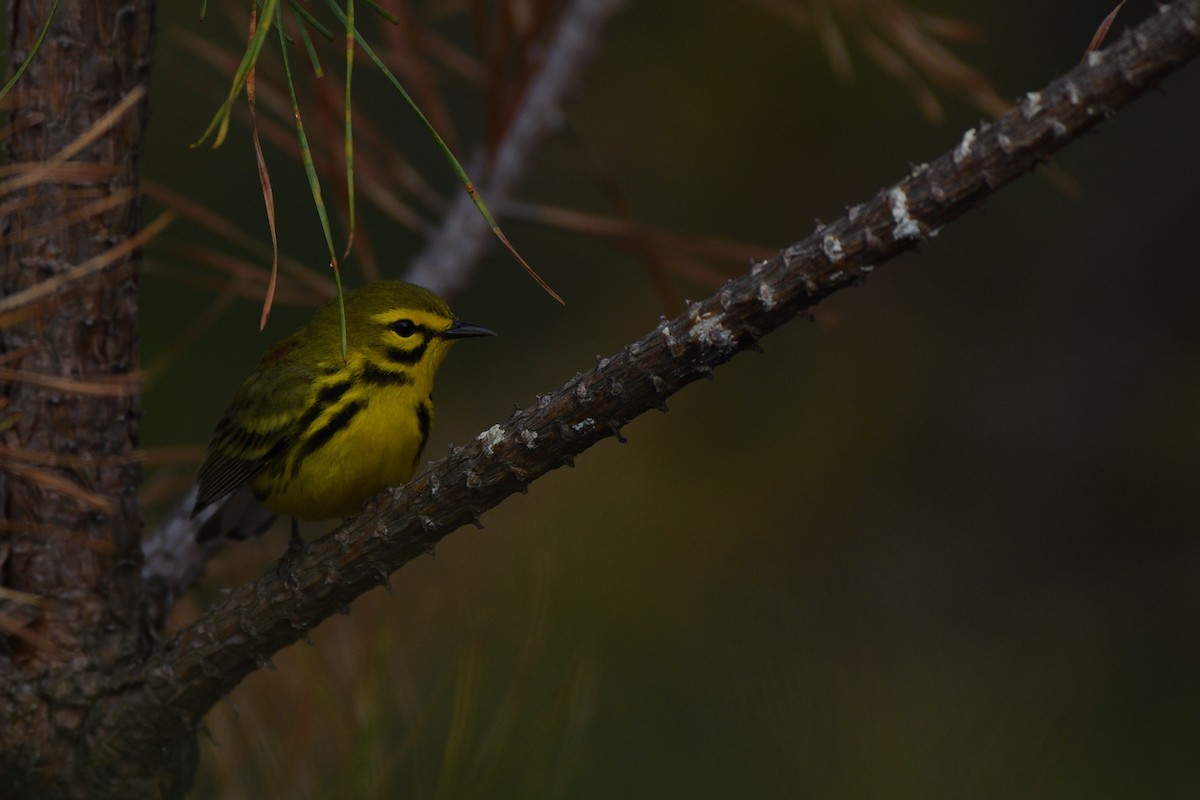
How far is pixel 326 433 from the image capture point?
7.29ft

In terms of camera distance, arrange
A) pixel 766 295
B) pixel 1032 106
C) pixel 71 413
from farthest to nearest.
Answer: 1. pixel 71 413
2. pixel 766 295
3. pixel 1032 106

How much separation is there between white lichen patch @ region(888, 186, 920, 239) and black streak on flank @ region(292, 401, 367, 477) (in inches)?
54.1

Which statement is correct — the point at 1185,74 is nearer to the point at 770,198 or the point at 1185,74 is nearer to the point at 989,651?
the point at 770,198

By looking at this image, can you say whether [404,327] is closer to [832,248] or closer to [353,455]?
[353,455]

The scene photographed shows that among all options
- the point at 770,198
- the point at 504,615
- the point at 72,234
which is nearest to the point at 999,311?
the point at 770,198

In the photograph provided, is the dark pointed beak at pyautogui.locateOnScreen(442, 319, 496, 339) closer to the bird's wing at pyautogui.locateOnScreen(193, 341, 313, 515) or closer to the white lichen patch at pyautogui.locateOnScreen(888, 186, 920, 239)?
the bird's wing at pyautogui.locateOnScreen(193, 341, 313, 515)

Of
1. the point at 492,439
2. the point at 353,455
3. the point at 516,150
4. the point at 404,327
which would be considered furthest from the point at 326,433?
the point at 492,439

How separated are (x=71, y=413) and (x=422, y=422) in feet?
2.77

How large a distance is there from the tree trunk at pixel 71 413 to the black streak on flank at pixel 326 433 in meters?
0.67

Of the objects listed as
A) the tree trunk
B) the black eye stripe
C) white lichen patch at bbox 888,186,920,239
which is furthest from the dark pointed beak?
white lichen patch at bbox 888,186,920,239

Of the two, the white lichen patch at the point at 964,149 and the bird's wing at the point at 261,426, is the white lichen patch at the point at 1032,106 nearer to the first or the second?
the white lichen patch at the point at 964,149

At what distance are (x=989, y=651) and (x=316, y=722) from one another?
1.00 m

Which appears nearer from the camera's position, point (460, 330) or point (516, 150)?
point (516, 150)

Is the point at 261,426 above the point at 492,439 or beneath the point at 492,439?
above
